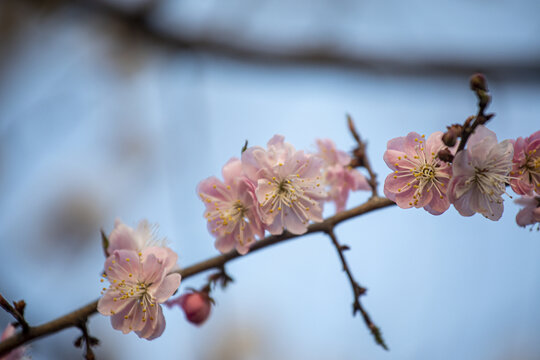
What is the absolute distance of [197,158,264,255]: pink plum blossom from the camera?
1.18 m

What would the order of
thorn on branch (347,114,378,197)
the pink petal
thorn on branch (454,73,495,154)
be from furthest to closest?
thorn on branch (347,114,378,197)
the pink petal
thorn on branch (454,73,495,154)

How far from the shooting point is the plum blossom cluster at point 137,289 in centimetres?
112

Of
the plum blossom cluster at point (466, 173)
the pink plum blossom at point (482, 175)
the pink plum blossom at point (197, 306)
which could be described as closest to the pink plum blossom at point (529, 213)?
the plum blossom cluster at point (466, 173)

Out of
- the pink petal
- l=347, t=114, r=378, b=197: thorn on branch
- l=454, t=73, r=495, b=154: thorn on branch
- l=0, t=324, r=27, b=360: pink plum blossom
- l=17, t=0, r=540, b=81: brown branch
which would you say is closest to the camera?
l=454, t=73, r=495, b=154: thorn on branch

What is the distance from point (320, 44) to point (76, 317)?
8.82 ft

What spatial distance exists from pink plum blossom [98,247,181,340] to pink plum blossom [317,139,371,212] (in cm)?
55

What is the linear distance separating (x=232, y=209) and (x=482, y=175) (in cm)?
63

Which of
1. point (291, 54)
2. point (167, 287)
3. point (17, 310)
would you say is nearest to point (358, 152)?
point (167, 287)

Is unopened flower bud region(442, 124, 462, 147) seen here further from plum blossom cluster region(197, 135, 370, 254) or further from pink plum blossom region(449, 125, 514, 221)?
plum blossom cluster region(197, 135, 370, 254)

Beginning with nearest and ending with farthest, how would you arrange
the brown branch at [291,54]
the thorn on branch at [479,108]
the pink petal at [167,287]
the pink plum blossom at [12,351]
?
1. the thorn on branch at [479,108]
2. the pink petal at [167,287]
3. the pink plum blossom at [12,351]
4. the brown branch at [291,54]

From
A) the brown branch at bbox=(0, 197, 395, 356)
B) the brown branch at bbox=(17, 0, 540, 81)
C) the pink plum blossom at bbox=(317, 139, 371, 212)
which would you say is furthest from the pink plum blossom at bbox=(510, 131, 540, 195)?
the brown branch at bbox=(17, 0, 540, 81)

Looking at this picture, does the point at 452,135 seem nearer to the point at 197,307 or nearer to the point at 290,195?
the point at 290,195

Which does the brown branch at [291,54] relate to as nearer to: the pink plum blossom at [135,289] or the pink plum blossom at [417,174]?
the pink plum blossom at [417,174]

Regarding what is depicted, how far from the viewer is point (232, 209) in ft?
4.02
